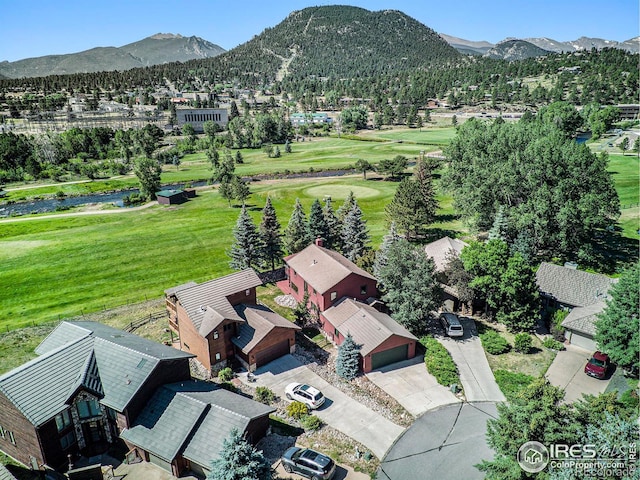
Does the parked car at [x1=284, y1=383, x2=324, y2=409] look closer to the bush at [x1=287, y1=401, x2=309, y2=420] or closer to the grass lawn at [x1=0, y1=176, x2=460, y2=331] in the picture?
the bush at [x1=287, y1=401, x2=309, y2=420]

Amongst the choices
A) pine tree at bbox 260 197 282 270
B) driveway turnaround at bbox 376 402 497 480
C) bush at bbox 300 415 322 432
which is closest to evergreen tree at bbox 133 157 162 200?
pine tree at bbox 260 197 282 270

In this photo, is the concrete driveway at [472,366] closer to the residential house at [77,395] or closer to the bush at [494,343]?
the bush at [494,343]

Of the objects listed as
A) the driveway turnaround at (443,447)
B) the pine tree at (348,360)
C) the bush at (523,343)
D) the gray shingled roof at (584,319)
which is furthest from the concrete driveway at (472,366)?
the pine tree at (348,360)

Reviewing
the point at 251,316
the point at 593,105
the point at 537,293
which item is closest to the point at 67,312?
the point at 251,316

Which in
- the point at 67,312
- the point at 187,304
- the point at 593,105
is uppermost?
the point at 593,105

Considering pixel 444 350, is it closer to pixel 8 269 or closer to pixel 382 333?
pixel 382 333
